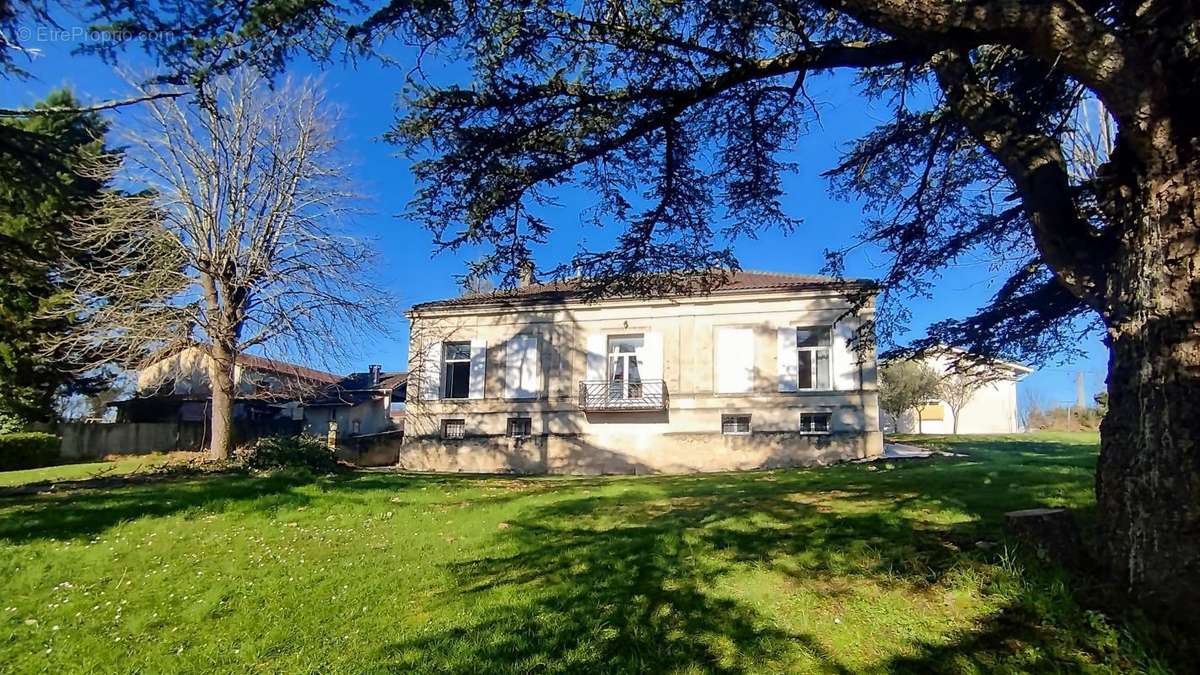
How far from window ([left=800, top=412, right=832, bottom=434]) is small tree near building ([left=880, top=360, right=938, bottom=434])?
1313cm

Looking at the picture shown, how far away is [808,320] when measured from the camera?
809 inches

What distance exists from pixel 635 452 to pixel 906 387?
17.6 meters

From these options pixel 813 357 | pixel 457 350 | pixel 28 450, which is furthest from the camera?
pixel 457 350

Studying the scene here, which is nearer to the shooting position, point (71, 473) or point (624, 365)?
point (71, 473)

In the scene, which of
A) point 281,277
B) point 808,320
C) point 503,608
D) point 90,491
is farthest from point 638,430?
point 503,608

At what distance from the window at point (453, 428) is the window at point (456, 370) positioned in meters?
0.93

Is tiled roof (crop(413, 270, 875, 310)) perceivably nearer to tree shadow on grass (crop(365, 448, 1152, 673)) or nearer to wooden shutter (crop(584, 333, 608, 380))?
wooden shutter (crop(584, 333, 608, 380))

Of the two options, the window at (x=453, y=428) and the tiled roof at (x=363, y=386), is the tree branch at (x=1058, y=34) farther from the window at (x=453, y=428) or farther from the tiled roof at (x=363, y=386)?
the tiled roof at (x=363, y=386)

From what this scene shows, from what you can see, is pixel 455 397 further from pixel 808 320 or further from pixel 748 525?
pixel 748 525

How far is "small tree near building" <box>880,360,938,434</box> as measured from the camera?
31688 mm

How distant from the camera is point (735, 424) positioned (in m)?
21.0

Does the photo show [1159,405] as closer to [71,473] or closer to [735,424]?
[735,424]

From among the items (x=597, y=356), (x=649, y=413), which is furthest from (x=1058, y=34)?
(x=597, y=356)

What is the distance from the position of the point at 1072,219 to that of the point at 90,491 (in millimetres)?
12941
